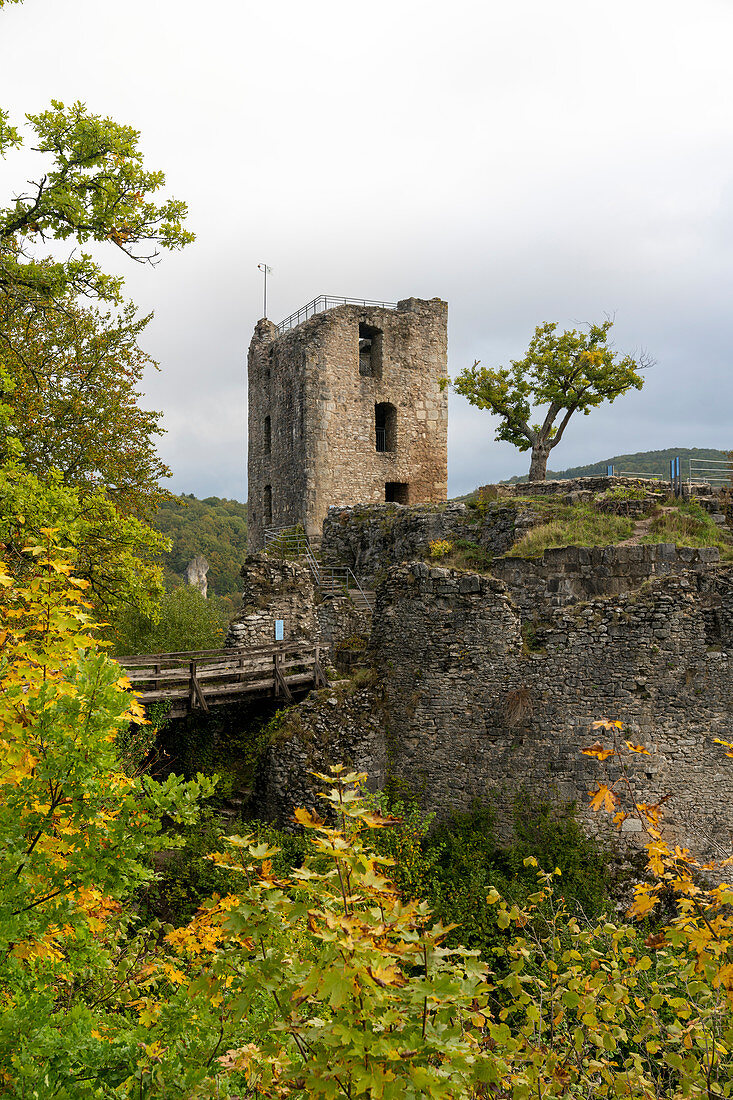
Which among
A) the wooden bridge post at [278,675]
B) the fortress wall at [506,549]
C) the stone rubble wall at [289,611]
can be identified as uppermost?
the fortress wall at [506,549]

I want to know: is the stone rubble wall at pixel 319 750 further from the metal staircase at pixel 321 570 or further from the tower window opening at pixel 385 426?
the tower window opening at pixel 385 426

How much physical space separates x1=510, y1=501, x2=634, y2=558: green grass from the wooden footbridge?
4.38 meters

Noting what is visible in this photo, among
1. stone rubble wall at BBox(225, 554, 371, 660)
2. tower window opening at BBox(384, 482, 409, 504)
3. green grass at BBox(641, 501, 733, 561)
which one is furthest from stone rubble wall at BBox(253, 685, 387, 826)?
tower window opening at BBox(384, 482, 409, 504)

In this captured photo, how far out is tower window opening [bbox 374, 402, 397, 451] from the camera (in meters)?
22.7

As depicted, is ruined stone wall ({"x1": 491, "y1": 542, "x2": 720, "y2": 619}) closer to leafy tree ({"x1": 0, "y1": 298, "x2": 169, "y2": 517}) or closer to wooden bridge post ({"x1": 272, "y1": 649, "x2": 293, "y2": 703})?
wooden bridge post ({"x1": 272, "y1": 649, "x2": 293, "y2": 703})

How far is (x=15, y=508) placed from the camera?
832cm

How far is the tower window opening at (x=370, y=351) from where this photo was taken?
22.5 m

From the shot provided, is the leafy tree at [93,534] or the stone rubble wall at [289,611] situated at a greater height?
the leafy tree at [93,534]

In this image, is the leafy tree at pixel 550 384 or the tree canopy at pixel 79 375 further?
the leafy tree at pixel 550 384

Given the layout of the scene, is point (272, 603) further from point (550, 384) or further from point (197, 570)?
point (197, 570)

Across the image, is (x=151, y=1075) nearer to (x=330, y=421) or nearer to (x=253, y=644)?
(x=253, y=644)

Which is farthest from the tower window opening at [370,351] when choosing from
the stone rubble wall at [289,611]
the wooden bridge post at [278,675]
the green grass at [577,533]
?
the wooden bridge post at [278,675]

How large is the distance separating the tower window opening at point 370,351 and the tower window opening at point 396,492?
336 centimetres

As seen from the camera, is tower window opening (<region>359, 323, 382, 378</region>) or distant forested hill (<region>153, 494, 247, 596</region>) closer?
tower window opening (<region>359, 323, 382, 378</region>)
